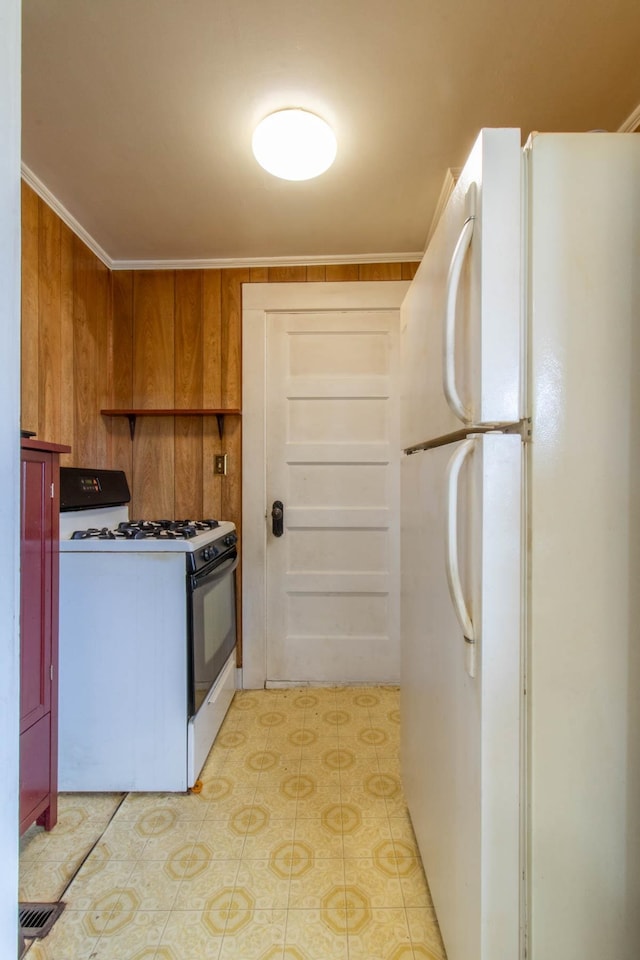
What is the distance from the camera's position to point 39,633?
1.38 metres

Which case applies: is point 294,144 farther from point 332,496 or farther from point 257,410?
point 332,496

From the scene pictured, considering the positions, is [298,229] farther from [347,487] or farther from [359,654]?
[359,654]

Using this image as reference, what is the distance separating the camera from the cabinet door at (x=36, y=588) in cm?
130

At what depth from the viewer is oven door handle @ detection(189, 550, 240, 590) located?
165cm

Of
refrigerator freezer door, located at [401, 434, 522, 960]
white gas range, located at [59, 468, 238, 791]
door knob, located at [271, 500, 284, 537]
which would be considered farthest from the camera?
door knob, located at [271, 500, 284, 537]

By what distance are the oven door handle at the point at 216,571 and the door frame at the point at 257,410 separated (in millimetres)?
161

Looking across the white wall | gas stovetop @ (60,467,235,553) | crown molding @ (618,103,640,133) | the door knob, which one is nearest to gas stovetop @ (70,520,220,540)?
gas stovetop @ (60,467,235,553)

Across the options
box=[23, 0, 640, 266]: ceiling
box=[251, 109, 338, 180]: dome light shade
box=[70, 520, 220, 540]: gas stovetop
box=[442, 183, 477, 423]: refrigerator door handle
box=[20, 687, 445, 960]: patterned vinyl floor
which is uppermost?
box=[23, 0, 640, 266]: ceiling

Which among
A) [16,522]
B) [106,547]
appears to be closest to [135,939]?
[106,547]

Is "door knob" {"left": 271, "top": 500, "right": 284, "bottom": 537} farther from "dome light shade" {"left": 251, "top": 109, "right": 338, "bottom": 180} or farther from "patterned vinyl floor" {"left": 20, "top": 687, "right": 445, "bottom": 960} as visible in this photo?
"dome light shade" {"left": 251, "top": 109, "right": 338, "bottom": 180}

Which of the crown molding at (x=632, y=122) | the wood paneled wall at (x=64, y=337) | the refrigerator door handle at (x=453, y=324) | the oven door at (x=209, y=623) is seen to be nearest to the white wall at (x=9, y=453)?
the refrigerator door handle at (x=453, y=324)

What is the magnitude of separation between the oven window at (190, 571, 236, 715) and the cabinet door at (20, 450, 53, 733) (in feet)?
1.53

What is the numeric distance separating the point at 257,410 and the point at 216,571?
96cm

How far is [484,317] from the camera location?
763 millimetres
